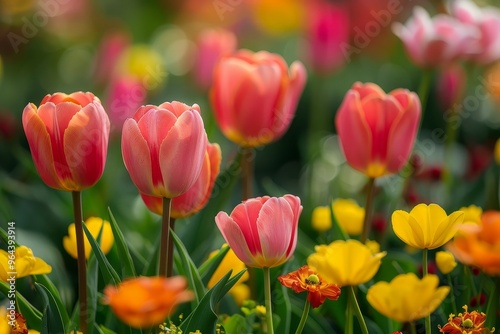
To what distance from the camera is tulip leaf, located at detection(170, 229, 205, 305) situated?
0.93 metres

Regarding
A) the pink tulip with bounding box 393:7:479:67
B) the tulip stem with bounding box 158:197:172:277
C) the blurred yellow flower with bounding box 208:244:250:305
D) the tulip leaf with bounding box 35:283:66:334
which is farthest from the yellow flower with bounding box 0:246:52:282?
the pink tulip with bounding box 393:7:479:67

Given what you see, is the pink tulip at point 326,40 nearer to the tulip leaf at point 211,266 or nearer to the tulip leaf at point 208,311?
the tulip leaf at point 211,266

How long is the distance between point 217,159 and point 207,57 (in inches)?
37.7

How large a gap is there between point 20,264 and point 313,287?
0.32 metres

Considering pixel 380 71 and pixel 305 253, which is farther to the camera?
pixel 380 71

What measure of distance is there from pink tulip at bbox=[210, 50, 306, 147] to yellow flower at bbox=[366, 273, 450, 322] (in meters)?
0.55

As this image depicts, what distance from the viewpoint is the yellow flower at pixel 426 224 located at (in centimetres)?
83

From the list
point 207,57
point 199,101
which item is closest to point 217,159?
point 207,57

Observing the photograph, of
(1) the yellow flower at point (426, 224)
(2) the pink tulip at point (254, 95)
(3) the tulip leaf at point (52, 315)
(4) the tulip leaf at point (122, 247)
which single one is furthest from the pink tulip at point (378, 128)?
(3) the tulip leaf at point (52, 315)

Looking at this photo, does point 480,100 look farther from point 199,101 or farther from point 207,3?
point 207,3

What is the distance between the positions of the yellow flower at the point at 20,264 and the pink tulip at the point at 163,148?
0.46ft

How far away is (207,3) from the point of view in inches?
149

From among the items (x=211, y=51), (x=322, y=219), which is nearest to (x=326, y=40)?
(x=211, y=51)

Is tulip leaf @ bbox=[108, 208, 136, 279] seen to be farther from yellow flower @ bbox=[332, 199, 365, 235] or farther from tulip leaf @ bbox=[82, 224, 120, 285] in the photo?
yellow flower @ bbox=[332, 199, 365, 235]
